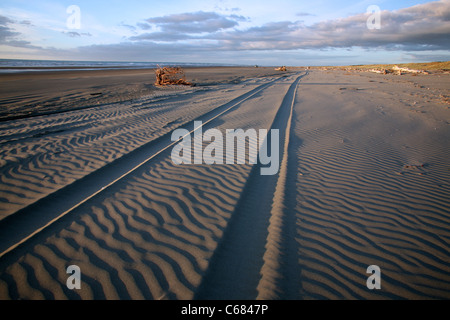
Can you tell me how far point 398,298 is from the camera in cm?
213

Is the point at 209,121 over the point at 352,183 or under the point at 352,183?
over

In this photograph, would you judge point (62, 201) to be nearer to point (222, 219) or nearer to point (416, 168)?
point (222, 219)

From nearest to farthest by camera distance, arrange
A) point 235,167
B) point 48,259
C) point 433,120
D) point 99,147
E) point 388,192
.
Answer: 1. point 48,259
2. point 388,192
3. point 235,167
4. point 99,147
5. point 433,120

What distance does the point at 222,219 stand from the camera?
3150mm

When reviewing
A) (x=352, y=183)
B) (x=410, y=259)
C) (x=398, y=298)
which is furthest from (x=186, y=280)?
(x=352, y=183)

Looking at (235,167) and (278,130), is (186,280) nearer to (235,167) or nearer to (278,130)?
(235,167)

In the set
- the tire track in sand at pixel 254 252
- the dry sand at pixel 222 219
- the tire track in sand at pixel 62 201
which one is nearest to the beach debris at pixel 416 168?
the dry sand at pixel 222 219

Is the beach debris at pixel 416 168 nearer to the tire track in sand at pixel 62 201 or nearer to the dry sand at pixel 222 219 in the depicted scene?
the dry sand at pixel 222 219

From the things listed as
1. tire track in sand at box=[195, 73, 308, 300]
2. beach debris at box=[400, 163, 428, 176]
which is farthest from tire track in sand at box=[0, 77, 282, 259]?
beach debris at box=[400, 163, 428, 176]

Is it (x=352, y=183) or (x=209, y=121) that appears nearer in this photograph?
(x=352, y=183)

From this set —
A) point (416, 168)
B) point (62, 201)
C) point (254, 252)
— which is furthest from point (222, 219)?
point (416, 168)

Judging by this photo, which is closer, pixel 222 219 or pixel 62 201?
pixel 222 219

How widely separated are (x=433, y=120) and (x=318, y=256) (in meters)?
9.23
